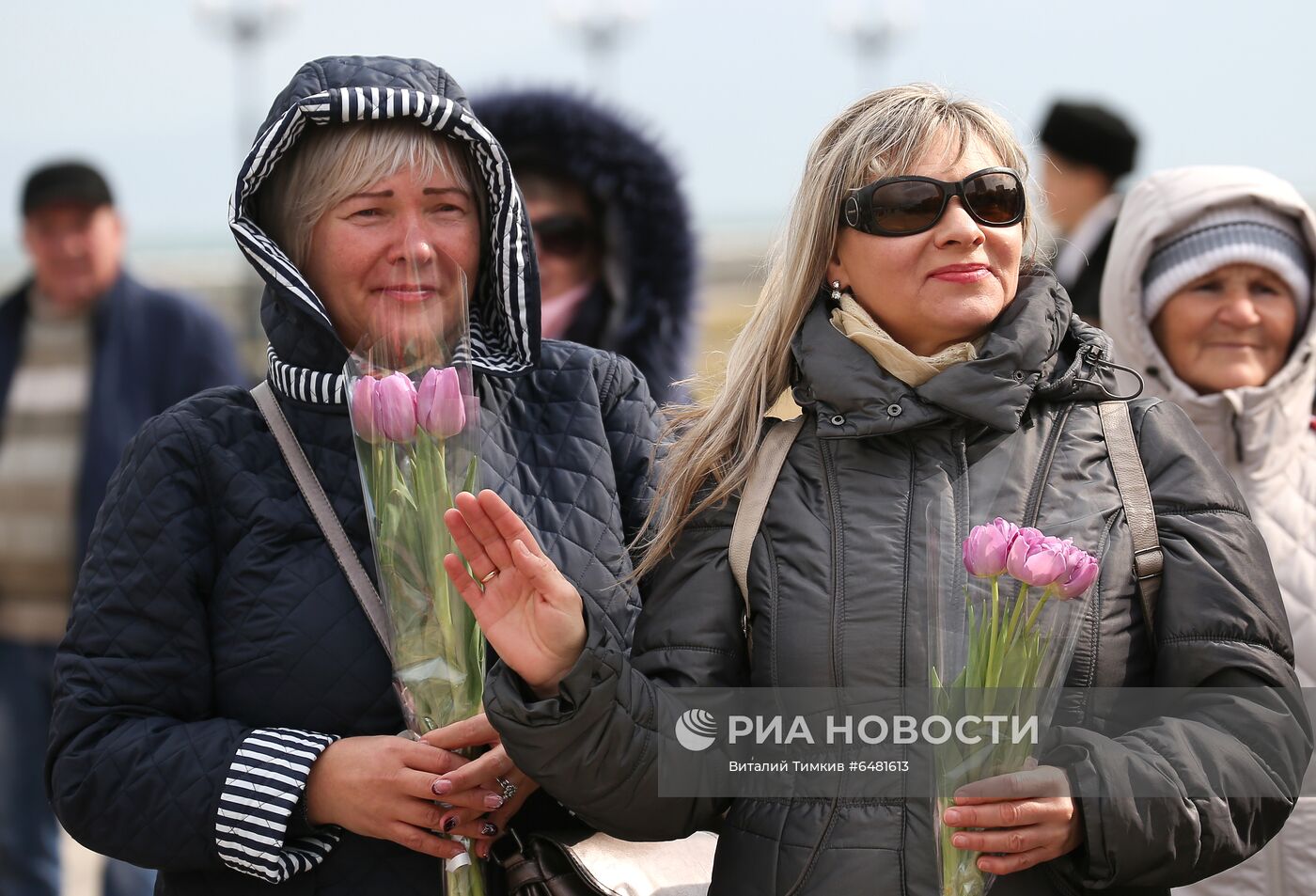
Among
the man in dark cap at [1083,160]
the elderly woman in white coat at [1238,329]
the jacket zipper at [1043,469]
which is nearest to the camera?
the jacket zipper at [1043,469]

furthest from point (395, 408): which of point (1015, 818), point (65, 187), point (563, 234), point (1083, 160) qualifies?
point (1083, 160)

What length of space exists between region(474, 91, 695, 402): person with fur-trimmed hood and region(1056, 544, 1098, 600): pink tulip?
2.34 m

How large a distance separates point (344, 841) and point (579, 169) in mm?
2341

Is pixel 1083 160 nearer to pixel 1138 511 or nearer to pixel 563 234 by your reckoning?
pixel 563 234

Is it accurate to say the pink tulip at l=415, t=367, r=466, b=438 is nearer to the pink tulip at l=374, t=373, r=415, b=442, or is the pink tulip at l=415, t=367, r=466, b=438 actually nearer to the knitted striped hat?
the pink tulip at l=374, t=373, r=415, b=442

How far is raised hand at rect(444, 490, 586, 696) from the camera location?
2.09 metres

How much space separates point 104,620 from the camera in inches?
92.9

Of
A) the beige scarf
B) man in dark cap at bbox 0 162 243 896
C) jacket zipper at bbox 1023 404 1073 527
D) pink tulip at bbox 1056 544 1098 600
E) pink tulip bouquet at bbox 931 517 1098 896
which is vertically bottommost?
man in dark cap at bbox 0 162 243 896

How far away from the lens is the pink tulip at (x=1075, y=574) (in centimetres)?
196

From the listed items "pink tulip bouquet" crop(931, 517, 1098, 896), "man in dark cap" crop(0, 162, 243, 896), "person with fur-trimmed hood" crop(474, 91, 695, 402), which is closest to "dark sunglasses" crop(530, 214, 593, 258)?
"person with fur-trimmed hood" crop(474, 91, 695, 402)

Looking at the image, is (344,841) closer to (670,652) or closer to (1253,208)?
(670,652)

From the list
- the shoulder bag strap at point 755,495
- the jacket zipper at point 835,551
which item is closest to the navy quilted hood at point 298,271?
the shoulder bag strap at point 755,495

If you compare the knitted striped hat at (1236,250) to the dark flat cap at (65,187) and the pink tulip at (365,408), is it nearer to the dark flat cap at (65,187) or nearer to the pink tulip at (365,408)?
the pink tulip at (365,408)

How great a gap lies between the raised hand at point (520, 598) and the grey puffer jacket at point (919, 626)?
0.12 ft
